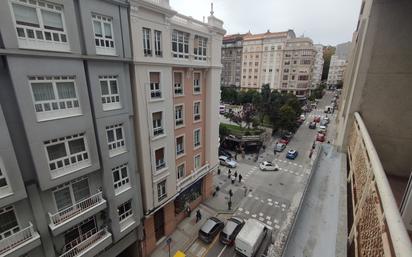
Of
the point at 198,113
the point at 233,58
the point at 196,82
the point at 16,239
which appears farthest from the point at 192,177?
the point at 233,58

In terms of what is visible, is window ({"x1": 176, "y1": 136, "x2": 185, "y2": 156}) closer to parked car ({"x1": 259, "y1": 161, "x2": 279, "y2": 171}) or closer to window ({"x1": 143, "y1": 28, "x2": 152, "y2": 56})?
window ({"x1": 143, "y1": 28, "x2": 152, "y2": 56})

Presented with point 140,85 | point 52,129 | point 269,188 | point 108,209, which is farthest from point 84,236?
point 269,188

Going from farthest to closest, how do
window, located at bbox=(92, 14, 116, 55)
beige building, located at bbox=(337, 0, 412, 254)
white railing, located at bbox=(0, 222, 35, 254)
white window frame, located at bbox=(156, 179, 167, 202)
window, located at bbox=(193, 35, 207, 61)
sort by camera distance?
1. window, located at bbox=(193, 35, 207, 61)
2. white window frame, located at bbox=(156, 179, 167, 202)
3. window, located at bbox=(92, 14, 116, 55)
4. white railing, located at bbox=(0, 222, 35, 254)
5. beige building, located at bbox=(337, 0, 412, 254)

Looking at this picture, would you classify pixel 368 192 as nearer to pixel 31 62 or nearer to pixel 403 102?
pixel 403 102

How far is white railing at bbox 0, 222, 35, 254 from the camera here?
6996 mm

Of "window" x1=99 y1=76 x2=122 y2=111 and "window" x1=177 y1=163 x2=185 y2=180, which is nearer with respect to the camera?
"window" x1=99 y1=76 x2=122 y2=111

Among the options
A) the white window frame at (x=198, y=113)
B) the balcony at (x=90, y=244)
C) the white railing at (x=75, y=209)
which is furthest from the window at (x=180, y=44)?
the balcony at (x=90, y=244)

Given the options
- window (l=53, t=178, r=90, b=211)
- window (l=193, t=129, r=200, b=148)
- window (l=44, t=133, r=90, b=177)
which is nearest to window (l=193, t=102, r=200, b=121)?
window (l=193, t=129, r=200, b=148)

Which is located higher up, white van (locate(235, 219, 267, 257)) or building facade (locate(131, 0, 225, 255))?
building facade (locate(131, 0, 225, 255))

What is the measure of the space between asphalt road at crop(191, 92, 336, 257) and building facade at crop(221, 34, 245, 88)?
132ft

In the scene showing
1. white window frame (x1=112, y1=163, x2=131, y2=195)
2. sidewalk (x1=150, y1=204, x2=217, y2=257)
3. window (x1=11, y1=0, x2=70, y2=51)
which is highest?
window (x1=11, y1=0, x2=70, y2=51)

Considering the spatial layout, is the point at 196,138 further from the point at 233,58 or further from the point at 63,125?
the point at 233,58

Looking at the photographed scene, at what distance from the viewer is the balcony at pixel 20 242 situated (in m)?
7.00

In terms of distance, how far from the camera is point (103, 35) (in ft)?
28.2
